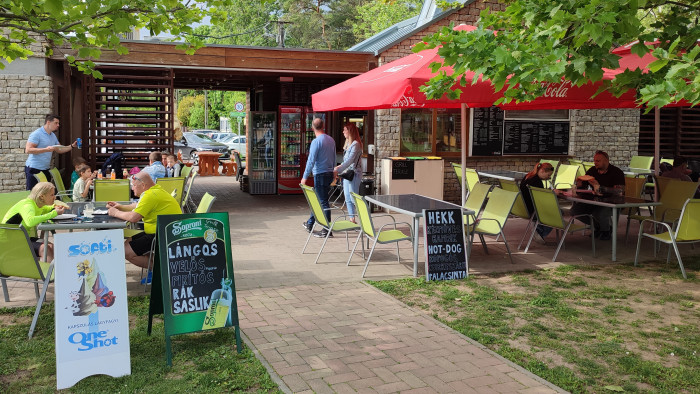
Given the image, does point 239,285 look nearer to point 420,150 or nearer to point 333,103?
point 333,103

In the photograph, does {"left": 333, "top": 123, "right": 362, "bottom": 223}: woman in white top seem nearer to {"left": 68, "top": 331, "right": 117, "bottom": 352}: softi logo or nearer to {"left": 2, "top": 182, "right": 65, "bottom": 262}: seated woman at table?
{"left": 2, "top": 182, "right": 65, "bottom": 262}: seated woman at table

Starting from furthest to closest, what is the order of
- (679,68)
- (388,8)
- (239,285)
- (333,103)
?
(388,8), (333,103), (239,285), (679,68)

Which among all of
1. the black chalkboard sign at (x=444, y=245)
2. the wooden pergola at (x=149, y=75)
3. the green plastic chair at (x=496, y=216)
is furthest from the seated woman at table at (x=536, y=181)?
the wooden pergola at (x=149, y=75)

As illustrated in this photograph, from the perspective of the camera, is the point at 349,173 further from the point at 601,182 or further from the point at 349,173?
the point at 601,182

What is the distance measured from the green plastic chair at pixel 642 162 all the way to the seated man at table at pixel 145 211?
11.5 m

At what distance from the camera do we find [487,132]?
13.8 meters

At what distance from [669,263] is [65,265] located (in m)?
7.12

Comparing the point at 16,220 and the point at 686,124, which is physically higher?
the point at 686,124

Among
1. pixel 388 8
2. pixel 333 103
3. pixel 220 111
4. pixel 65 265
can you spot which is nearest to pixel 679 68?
pixel 65 265

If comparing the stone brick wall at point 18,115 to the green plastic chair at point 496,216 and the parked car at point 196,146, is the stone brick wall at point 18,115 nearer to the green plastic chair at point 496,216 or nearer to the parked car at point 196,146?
the green plastic chair at point 496,216

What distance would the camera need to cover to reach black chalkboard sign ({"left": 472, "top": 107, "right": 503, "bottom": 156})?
44.8 feet

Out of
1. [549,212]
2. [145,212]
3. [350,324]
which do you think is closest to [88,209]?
[145,212]

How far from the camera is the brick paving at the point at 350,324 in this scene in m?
4.36

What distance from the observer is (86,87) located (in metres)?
11.9
